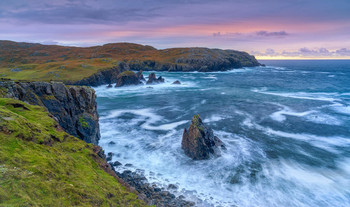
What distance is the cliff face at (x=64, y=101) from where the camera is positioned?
1733cm

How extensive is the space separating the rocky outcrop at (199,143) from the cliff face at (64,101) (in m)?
10.5

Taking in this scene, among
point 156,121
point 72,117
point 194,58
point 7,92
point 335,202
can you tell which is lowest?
point 335,202

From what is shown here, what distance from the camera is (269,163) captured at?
21.3 m

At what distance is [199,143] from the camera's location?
21.9 metres

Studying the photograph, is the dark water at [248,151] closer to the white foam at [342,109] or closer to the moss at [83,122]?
the white foam at [342,109]

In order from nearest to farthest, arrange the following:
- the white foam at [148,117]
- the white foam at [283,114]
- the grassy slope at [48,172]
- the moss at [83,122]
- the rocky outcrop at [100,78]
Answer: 1. the grassy slope at [48,172]
2. the moss at [83,122]
3. the white foam at [148,117]
4. the white foam at [283,114]
5. the rocky outcrop at [100,78]

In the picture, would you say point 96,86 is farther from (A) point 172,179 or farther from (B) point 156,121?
(A) point 172,179

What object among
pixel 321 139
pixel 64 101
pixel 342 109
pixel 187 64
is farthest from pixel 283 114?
pixel 187 64

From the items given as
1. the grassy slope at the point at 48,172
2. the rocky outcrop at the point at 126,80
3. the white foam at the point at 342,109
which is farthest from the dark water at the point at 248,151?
the rocky outcrop at the point at 126,80

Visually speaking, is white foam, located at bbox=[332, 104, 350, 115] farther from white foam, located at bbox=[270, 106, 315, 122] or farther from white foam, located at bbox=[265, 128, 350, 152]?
white foam, located at bbox=[265, 128, 350, 152]

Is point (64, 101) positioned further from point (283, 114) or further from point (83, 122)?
point (283, 114)

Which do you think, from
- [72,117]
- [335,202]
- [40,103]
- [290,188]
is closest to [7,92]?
[40,103]

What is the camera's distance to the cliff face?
17.3 m

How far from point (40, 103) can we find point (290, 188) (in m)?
23.8
